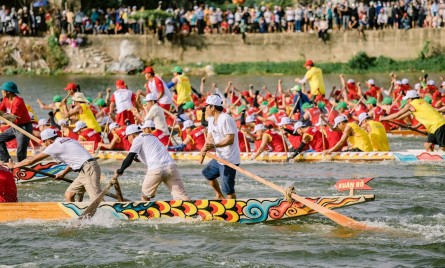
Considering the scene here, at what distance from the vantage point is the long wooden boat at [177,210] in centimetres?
1434

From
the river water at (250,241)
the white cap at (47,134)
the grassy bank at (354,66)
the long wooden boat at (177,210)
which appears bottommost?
the grassy bank at (354,66)

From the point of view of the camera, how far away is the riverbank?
1750 inches

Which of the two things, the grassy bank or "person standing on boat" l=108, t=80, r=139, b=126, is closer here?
"person standing on boat" l=108, t=80, r=139, b=126

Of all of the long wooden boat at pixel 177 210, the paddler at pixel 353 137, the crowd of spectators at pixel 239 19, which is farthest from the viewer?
the crowd of spectators at pixel 239 19

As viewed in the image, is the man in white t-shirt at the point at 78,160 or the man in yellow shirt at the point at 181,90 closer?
the man in white t-shirt at the point at 78,160

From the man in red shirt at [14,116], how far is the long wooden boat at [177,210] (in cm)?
316

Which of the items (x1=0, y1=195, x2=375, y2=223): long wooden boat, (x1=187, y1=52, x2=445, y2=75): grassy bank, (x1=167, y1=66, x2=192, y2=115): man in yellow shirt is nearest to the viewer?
(x1=0, y1=195, x2=375, y2=223): long wooden boat

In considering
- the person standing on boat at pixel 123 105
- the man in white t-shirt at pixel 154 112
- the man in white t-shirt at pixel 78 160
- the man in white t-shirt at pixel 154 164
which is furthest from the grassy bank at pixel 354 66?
the man in white t-shirt at pixel 78 160

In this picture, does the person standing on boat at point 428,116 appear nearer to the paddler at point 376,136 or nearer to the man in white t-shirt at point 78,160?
the paddler at point 376,136

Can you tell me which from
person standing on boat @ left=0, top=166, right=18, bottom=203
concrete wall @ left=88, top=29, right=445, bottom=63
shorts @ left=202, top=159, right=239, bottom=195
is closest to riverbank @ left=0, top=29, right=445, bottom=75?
concrete wall @ left=88, top=29, right=445, bottom=63

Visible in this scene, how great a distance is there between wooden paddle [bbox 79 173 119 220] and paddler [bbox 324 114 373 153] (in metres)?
7.33

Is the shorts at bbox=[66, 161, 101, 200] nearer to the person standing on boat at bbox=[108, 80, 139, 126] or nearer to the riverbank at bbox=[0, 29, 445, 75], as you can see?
the person standing on boat at bbox=[108, 80, 139, 126]

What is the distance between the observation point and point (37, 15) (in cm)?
4953

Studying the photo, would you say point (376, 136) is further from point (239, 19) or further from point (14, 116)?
point (239, 19)
